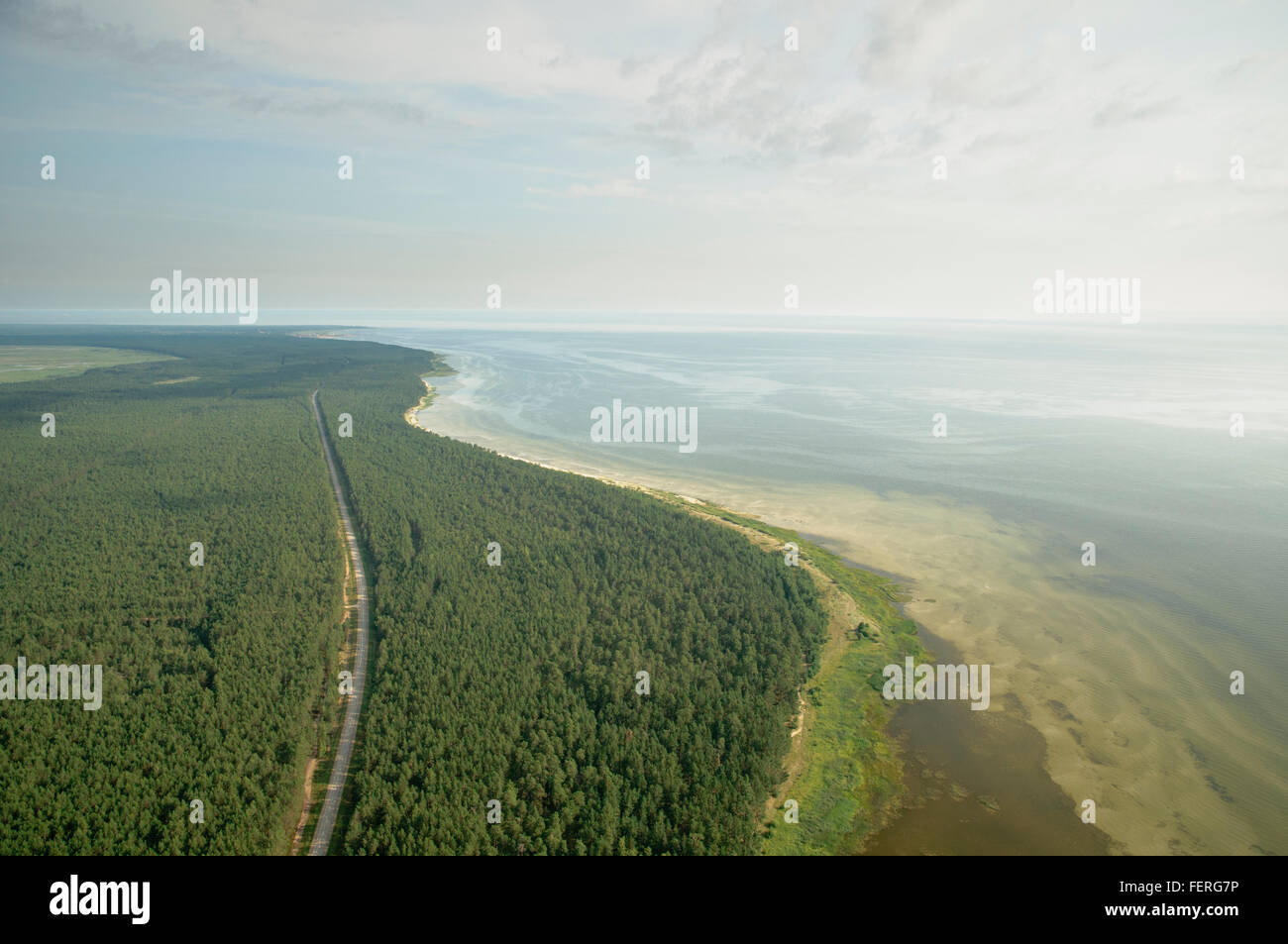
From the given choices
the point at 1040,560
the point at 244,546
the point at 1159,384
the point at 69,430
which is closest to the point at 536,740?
the point at 244,546

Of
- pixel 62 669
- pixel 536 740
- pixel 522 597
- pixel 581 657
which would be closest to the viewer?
pixel 536 740

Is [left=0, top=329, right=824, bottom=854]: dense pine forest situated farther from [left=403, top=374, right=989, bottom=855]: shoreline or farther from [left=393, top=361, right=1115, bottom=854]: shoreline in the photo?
[left=393, top=361, right=1115, bottom=854]: shoreline

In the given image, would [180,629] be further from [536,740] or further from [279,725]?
[536,740]
